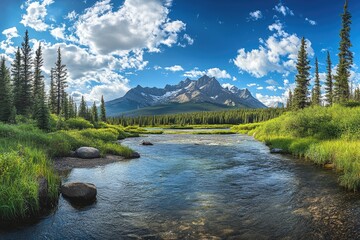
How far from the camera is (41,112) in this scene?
36000mm

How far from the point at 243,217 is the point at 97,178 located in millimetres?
10406

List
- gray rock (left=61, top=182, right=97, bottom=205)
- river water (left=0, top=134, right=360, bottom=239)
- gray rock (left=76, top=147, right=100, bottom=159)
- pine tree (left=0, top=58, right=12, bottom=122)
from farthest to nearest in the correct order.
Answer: pine tree (left=0, top=58, right=12, bottom=122) < gray rock (left=76, top=147, right=100, bottom=159) < gray rock (left=61, top=182, right=97, bottom=205) < river water (left=0, top=134, right=360, bottom=239)

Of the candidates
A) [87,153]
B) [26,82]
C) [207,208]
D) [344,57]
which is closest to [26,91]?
[26,82]

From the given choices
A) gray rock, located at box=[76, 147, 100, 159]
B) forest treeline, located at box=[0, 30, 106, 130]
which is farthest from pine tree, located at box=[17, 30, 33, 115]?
gray rock, located at box=[76, 147, 100, 159]

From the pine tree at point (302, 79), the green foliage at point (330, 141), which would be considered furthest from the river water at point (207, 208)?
the pine tree at point (302, 79)

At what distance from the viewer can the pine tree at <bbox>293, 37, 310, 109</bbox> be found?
58.9m

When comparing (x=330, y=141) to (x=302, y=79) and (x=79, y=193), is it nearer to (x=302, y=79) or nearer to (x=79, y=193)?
(x=79, y=193)

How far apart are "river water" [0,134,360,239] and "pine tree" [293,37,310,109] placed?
44940mm

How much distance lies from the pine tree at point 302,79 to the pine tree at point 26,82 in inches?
2401

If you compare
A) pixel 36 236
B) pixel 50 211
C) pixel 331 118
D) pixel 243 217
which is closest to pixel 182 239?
pixel 243 217

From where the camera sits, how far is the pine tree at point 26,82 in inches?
2141

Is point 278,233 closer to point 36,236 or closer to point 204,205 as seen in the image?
point 204,205

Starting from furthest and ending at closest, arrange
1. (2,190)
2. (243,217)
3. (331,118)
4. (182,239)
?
(331,118), (243,217), (2,190), (182,239)

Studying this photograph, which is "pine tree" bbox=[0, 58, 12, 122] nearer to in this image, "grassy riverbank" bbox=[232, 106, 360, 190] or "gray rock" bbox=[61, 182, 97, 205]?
"gray rock" bbox=[61, 182, 97, 205]
